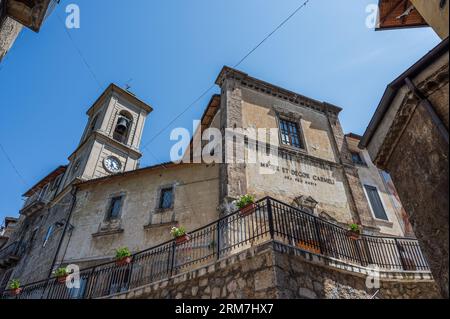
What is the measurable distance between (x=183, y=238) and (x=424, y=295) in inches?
290

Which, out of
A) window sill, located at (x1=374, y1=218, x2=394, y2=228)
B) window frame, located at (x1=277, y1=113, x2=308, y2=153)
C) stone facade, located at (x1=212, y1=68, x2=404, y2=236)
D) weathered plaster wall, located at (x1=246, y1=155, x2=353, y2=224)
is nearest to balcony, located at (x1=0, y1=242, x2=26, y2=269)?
stone facade, located at (x1=212, y1=68, x2=404, y2=236)

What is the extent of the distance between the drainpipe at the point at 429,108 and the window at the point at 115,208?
1334 centimetres

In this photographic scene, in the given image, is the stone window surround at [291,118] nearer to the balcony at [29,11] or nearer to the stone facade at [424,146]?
the stone facade at [424,146]

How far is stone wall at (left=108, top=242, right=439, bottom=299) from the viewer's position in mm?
6270

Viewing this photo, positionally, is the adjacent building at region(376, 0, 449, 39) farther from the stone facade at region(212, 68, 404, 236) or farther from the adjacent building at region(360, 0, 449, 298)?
the stone facade at region(212, 68, 404, 236)

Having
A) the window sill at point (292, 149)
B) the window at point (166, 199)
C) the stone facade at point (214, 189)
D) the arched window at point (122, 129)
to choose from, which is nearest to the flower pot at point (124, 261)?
the stone facade at point (214, 189)

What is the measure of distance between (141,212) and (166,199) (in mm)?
1311

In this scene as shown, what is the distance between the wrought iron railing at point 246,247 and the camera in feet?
26.8

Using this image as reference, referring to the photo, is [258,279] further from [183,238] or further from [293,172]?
[293,172]

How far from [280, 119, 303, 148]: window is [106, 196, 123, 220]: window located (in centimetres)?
883

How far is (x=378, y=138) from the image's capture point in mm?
5500

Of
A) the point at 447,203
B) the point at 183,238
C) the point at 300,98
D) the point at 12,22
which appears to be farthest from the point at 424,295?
the point at 12,22

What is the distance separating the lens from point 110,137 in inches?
834
